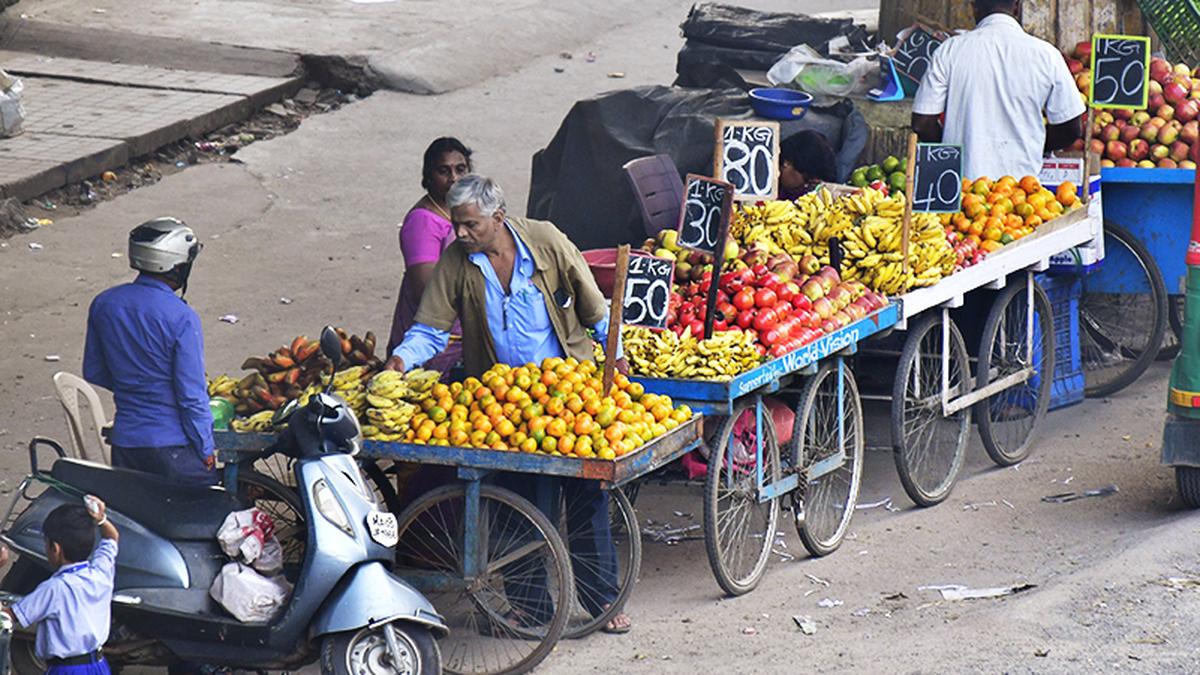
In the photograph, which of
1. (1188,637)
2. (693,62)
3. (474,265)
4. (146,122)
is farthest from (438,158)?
(146,122)

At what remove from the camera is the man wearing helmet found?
5.94 metres

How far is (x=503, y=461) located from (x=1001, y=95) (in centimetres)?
382

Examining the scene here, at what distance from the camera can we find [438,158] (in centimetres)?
730

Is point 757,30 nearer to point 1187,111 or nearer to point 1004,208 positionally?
point 1187,111

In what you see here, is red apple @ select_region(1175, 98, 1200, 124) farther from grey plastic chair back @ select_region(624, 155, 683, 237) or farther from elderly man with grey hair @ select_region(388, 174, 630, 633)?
elderly man with grey hair @ select_region(388, 174, 630, 633)

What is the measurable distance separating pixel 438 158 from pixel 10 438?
276 centimetres

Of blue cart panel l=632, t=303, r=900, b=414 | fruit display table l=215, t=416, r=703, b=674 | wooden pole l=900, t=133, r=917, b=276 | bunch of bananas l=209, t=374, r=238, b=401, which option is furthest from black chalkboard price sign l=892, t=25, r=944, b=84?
bunch of bananas l=209, t=374, r=238, b=401

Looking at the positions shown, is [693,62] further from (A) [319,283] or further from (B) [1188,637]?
(B) [1188,637]

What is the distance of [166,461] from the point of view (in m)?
6.10

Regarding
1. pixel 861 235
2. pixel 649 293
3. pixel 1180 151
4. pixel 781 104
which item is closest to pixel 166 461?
pixel 649 293

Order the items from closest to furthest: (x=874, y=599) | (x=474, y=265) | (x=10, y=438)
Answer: (x=474, y=265) < (x=874, y=599) < (x=10, y=438)

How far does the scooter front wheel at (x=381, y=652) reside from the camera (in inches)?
220

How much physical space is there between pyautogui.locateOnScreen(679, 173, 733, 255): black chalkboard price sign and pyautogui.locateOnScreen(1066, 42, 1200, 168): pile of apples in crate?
2942 millimetres

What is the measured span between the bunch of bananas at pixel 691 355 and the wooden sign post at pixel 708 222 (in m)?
0.13
